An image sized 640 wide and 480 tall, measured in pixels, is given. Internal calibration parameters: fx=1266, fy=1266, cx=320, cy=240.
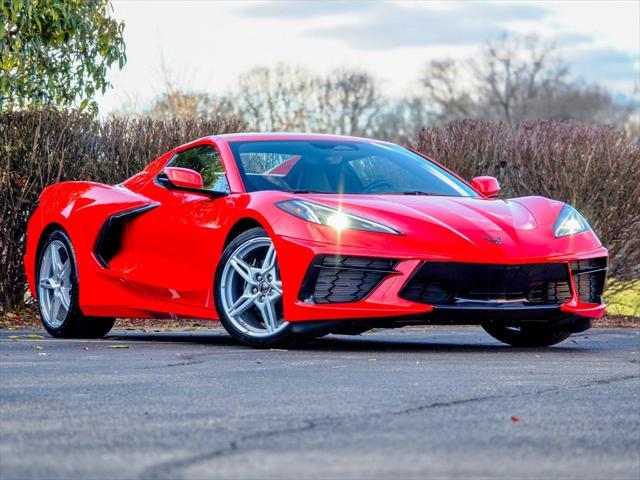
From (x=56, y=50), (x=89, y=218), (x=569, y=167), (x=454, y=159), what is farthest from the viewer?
(x=56, y=50)

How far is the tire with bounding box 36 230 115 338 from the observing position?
8.91 metres

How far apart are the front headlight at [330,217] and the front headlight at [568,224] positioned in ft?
3.65

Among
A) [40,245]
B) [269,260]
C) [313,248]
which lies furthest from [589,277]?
[40,245]

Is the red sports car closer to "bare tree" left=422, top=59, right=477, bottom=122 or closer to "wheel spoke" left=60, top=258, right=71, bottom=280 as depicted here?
"wheel spoke" left=60, top=258, right=71, bottom=280

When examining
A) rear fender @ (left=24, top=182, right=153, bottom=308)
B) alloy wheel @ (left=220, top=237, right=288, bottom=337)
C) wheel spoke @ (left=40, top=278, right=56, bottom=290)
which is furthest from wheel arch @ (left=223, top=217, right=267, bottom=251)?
wheel spoke @ (left=40, top=278, right=56, bottom=290)

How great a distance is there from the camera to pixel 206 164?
8.47 m

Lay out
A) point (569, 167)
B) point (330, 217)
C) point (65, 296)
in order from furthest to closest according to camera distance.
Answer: point (569, 167) → point (65, 296) → point (330, 217)

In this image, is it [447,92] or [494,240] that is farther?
[447,92]

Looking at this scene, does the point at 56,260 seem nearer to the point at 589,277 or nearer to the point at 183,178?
the point at 183,178

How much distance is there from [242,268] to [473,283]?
4.45 feet

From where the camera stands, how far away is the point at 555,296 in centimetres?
746

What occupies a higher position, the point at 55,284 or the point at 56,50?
the point at 56,50

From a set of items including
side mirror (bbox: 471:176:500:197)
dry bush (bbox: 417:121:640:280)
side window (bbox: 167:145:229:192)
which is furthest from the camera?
dry bush (bbox: 417:121:640:280)

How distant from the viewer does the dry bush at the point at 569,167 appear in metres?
12.8
